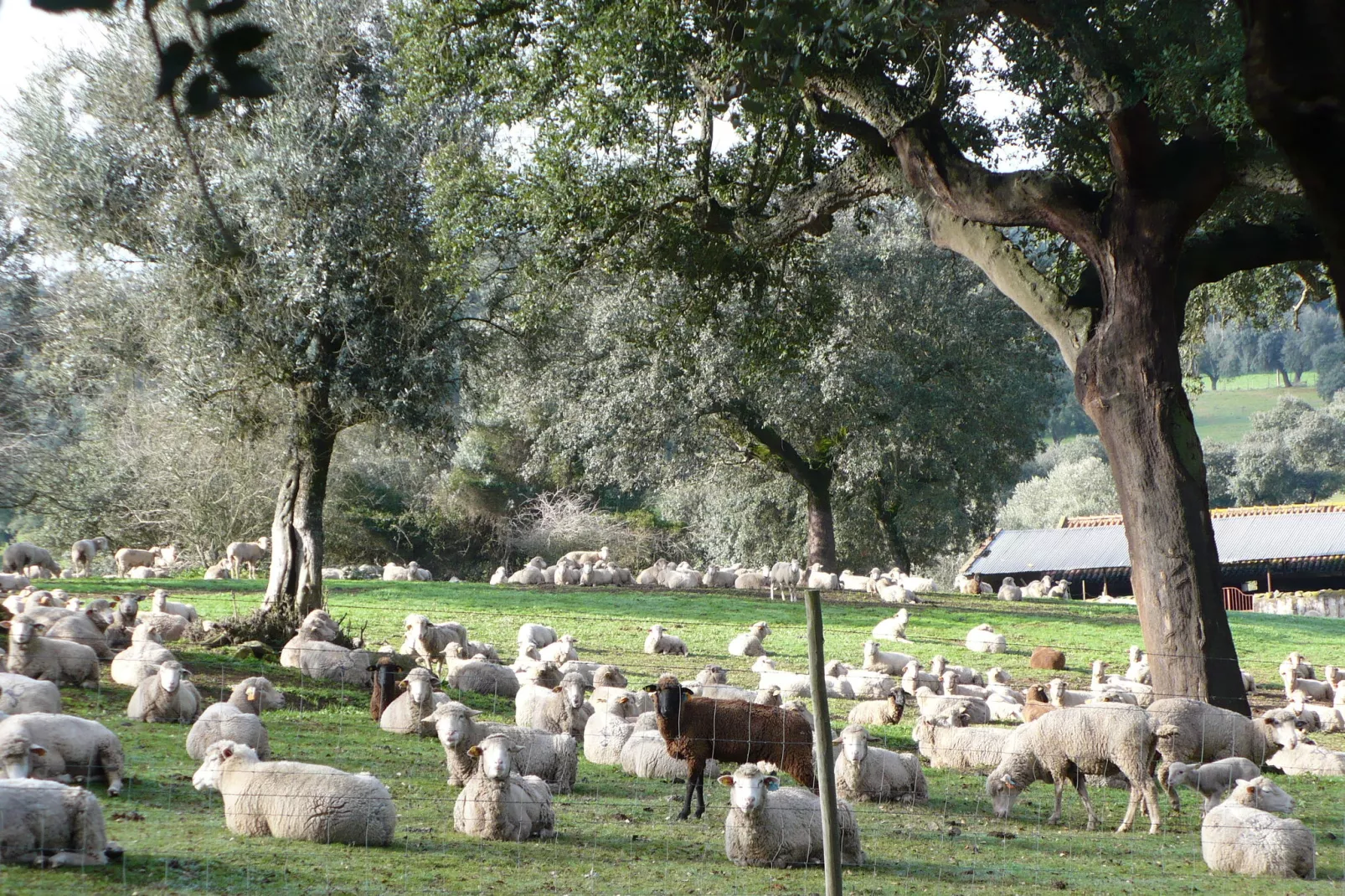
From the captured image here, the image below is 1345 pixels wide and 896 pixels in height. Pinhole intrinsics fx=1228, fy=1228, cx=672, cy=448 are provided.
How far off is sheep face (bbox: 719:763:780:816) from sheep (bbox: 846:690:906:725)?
6.05 m

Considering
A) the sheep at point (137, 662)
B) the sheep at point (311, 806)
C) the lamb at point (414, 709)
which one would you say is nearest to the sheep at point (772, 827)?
the sheep at point (311, 806)

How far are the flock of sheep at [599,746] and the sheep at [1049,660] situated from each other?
11.2 feet

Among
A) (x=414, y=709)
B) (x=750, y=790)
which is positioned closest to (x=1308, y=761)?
(x=750, y=790)

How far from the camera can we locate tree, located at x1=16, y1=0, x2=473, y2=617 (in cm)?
1491

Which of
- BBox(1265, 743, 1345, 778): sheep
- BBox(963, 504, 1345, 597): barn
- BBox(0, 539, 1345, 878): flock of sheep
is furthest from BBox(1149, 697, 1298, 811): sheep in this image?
BBox(963, 504, 1345, 597): barn

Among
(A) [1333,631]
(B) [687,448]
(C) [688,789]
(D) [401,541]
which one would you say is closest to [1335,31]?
(C) [688,789]

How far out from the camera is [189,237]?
1519 centimetres

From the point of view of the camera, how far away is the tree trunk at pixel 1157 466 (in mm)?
11070

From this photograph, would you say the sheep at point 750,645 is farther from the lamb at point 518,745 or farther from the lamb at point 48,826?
the lamb at point 48,826

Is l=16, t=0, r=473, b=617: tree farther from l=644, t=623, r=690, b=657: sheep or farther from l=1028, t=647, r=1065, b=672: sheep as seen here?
l=1028, t=647, r=1065, b=672: sheep

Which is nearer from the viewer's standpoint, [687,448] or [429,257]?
[429,257]

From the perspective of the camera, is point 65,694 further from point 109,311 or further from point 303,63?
point 303,63

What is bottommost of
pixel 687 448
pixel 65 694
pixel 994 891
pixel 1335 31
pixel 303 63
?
pixel 994 891

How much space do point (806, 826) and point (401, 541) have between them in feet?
112
